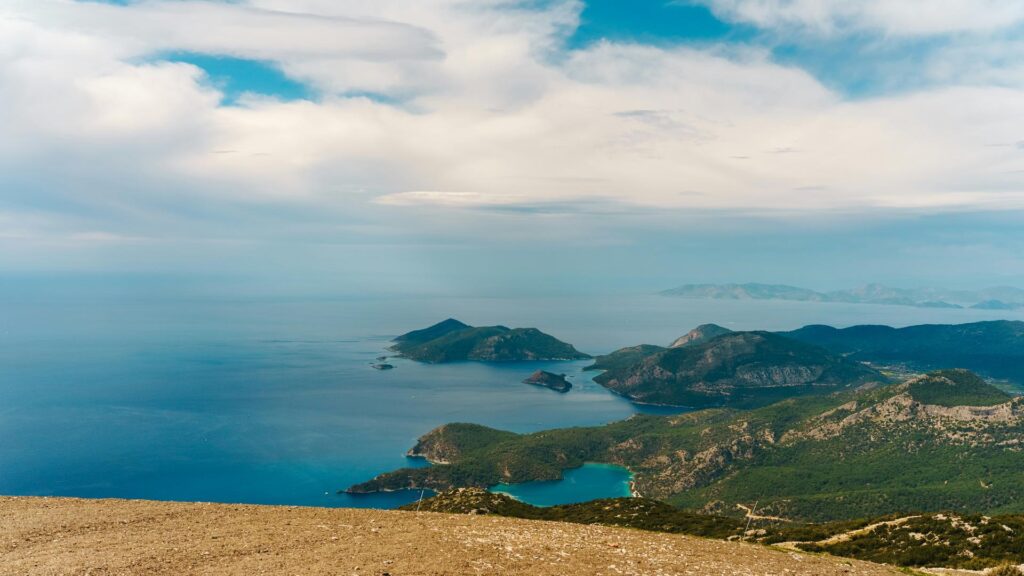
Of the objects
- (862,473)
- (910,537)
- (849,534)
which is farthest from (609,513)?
(862,473)

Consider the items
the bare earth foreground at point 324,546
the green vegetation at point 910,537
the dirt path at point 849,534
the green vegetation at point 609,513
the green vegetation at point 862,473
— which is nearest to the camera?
the bare earth foreground at point 324,546

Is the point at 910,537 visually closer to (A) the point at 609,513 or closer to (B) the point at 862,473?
(A) the point at 609,513

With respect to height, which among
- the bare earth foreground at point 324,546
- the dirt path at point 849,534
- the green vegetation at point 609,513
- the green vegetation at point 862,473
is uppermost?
the bare earth foreground at point 324,546

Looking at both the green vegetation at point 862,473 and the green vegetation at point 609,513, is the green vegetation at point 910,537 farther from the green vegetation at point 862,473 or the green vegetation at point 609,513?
the green vegetation at point 862,473

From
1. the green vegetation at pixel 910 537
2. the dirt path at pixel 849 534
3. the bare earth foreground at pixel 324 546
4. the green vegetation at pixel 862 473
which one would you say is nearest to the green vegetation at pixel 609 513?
the green vegetation at pixel 910 537

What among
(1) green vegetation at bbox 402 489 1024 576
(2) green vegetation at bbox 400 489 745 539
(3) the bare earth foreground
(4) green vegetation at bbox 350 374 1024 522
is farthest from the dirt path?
(4) green vegetation at bbox 350 374 1024 522

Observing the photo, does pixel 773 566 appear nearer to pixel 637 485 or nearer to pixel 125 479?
pixel 637 485

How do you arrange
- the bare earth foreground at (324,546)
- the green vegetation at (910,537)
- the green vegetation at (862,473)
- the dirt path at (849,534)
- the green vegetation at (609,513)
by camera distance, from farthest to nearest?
the green vegetation at (862,473) < the green vegetation at (609,513) < the dirt path at (849,534) < the green vegetation at (910,537) < the bare earth foreground at (324,546)

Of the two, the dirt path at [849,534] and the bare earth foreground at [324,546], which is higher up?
the bare earth foreground at [324,546]

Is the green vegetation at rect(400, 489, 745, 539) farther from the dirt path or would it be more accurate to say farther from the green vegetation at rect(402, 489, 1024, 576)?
the dirt path

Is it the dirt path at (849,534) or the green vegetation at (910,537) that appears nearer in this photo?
the green vegetation at (910,537)
